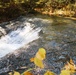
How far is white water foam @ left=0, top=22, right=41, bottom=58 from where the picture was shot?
8589mm

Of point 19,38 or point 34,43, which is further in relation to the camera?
point 19,38

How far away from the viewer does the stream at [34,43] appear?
245 inches

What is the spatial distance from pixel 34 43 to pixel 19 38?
194 centimetres

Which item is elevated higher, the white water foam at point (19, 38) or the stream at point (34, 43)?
the stream at point (34, 43)

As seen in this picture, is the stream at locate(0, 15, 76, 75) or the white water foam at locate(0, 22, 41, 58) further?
the white water foam at locate(0, 22, 41, 58)

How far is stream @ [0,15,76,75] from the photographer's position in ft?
20.4

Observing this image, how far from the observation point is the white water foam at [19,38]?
28.2ft

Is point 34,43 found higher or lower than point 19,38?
higher

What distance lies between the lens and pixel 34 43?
7750 mm

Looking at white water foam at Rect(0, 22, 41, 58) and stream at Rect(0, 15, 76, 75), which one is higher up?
stream at Rect(0, 15, 76, 75)

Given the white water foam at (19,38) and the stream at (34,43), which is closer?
the stream at (34,43)

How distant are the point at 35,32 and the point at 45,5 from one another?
6.26 meters

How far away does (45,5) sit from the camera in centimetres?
1573

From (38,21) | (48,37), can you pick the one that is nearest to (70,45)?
(48,37)
